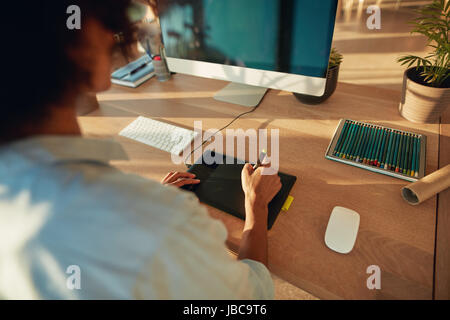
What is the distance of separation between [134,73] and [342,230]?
4.34ft

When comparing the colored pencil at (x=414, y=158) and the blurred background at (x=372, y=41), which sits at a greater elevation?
the blurred background at (x=372, y=41)

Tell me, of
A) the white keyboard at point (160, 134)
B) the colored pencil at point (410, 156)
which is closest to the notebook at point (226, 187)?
the white keyboard at point (160, 134)

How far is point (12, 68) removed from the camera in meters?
0.35

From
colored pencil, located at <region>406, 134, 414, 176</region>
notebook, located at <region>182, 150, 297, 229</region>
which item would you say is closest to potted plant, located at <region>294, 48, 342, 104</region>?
colored pencil, located at <region>406, 134, 414, 176</region>

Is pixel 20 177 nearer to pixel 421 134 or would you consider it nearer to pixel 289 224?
pixel 289 224

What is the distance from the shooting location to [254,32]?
930mm

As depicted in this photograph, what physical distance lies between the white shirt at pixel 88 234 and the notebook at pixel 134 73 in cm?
112

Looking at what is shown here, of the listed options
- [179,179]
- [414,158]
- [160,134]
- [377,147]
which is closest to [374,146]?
[377,147]

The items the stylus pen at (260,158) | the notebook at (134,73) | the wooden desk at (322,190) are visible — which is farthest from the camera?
the notebook at (134,73)

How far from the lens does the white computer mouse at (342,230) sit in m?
0.64

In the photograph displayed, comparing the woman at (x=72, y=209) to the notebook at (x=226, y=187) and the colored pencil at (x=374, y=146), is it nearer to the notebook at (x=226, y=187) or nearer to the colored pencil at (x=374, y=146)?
the notebook at (x=226, y=187)

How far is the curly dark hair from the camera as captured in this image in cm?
35

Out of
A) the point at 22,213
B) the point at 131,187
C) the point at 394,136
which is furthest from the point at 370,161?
the point at 22,213

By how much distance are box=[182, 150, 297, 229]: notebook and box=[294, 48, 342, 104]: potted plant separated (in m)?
0.46
